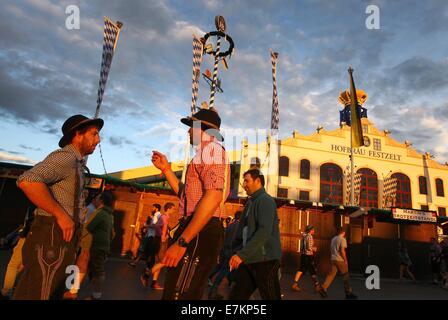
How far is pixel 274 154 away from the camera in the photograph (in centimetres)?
2750

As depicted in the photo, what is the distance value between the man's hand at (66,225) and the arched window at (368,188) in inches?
1179

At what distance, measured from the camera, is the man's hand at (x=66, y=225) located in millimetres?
2047

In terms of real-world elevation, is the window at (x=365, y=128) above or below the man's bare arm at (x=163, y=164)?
above

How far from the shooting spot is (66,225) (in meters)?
2.06

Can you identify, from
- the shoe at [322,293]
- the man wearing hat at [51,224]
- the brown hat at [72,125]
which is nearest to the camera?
the man wearing hat at [51,224]

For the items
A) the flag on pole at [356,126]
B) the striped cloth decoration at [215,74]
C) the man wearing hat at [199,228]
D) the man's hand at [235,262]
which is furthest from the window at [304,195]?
the man wearing hat at [199,228]

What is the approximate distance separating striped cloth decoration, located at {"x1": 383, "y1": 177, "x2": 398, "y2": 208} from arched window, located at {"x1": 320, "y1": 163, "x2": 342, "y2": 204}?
444 cm

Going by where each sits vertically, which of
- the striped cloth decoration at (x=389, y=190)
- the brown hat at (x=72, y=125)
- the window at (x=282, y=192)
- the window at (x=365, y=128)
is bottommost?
the brown hat at (x=72, y=125)

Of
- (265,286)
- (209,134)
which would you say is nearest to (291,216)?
(265,286)

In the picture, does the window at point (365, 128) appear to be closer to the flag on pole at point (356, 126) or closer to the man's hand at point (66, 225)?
the flag on pole at point (356, 126)

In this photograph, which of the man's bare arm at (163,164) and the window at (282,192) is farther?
the window at (282,192)

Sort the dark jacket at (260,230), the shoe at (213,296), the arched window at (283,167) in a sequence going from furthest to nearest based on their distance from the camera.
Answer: the arched window at (283,167) < the shoe at (213,296) < the dark jacket at (260,230)

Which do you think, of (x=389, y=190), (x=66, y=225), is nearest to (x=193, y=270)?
(x=66, y=225)
